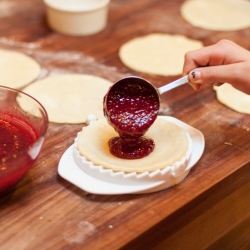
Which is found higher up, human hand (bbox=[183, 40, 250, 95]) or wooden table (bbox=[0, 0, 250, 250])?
human hand (bbox=[183, 40, 250, 95])

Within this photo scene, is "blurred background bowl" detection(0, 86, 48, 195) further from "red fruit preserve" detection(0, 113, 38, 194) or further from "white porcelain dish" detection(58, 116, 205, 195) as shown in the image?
"white porcelain dish" detection(58, 116, 205, 195)

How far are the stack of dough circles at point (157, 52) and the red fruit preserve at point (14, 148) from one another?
2.18ft

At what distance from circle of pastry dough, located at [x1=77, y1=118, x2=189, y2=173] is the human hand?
156 millimetres

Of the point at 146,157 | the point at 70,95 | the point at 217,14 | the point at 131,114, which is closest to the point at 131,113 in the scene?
the point at 131,114

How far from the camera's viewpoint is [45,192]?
1201 millimetres

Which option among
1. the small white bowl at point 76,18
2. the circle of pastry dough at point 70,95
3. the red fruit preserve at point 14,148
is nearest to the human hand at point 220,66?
the circle of pastry dough at point 70,95

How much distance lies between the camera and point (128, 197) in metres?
1.18

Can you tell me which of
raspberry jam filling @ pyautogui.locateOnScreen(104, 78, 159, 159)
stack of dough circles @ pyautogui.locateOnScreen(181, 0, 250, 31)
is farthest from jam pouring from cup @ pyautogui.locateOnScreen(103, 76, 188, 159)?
stack of dough circles @ pyautogui.locateOnScreen(181, 0, 250, 31)

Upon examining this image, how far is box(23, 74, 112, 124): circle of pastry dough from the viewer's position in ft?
4.99

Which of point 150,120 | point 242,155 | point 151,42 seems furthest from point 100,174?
point 151,42

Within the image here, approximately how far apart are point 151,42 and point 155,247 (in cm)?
106

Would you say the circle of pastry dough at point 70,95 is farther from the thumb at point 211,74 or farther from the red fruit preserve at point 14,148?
the thumb at point 211,74

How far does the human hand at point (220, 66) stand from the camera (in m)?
1.27

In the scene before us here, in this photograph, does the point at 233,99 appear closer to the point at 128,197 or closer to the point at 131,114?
the point at 131,114
